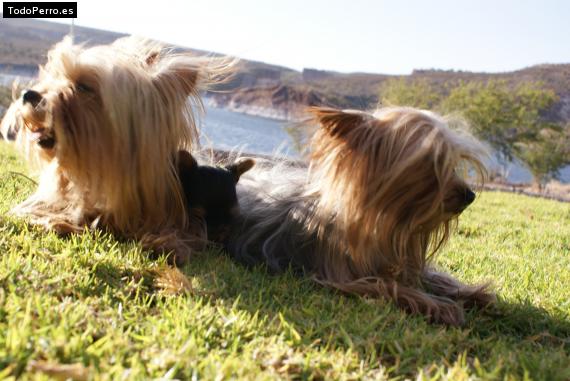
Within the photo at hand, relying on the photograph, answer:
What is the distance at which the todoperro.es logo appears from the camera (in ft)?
15.6

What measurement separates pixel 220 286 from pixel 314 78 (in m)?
70.9

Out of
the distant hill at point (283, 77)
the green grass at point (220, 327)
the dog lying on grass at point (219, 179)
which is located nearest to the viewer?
the green grass at point (220, 327)

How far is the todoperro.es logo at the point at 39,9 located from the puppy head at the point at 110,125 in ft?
4.55

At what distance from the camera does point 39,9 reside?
4.85 metres

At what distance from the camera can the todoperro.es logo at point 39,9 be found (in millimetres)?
4754

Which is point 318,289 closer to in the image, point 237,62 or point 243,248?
point 243,248

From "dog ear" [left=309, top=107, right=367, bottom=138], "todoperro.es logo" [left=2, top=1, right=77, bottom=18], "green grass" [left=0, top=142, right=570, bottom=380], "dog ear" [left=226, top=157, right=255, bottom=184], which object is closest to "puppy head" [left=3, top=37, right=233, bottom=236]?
"green grass" [left=0, top=142, right=570, bottom=380]

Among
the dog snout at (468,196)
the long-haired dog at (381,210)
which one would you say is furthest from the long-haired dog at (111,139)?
the dog snout at (468,196)

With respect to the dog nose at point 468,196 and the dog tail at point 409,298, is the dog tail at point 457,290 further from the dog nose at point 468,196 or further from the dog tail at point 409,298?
the dog nose at point 468,196

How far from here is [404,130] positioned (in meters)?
3.34

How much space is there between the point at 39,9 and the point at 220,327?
149 inches

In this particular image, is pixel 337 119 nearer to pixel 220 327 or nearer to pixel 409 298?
pixel 409 298

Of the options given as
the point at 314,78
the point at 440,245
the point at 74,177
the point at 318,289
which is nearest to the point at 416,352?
the point at 318,289

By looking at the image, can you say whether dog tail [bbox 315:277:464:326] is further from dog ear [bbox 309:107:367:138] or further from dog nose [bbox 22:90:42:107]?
dog nose [bbox 22:90:42:107]
